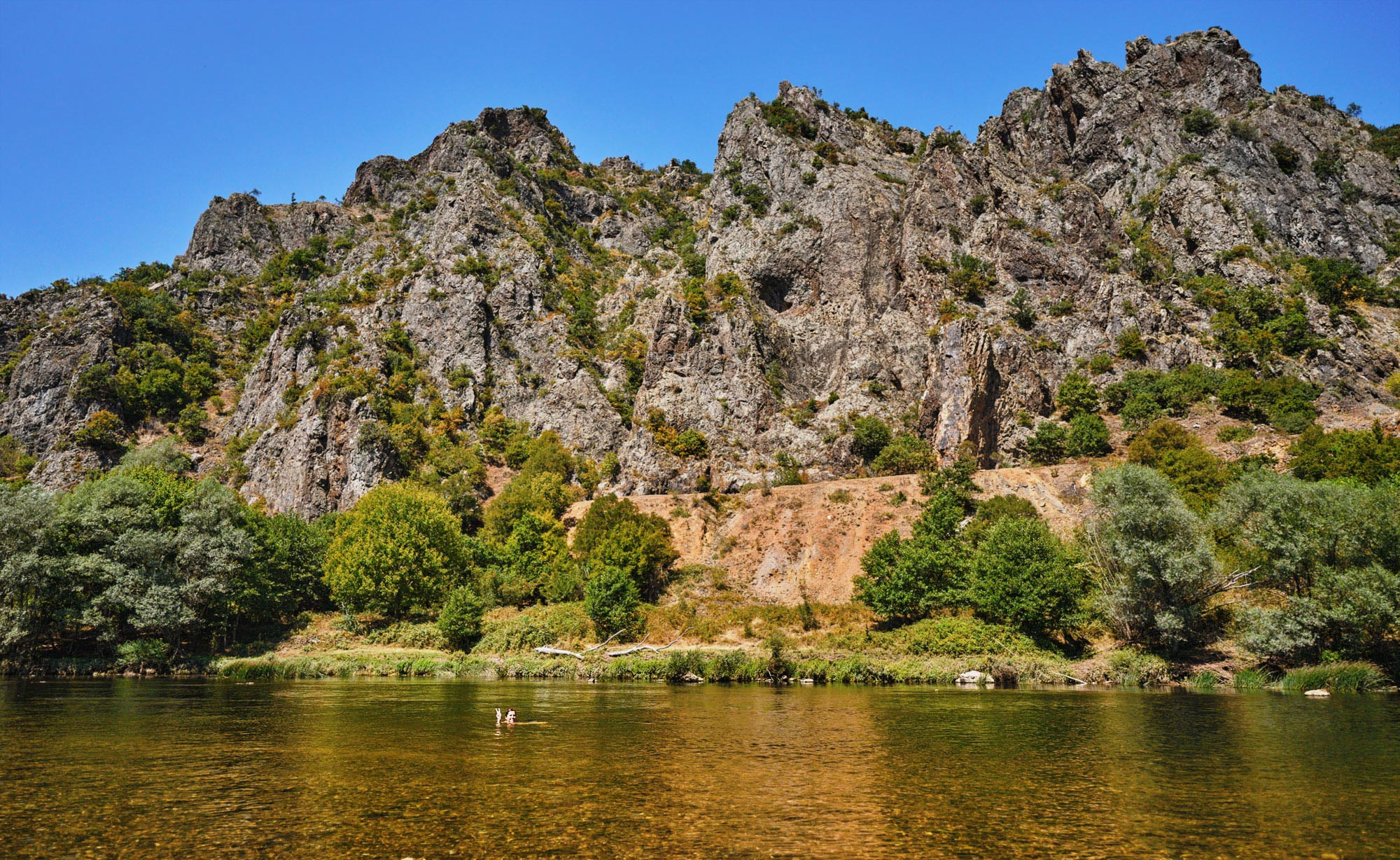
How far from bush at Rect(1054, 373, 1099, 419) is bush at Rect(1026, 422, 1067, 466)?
5.62m

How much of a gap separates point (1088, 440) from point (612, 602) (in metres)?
51.3

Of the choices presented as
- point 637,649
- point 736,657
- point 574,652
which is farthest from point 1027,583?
point 574,652

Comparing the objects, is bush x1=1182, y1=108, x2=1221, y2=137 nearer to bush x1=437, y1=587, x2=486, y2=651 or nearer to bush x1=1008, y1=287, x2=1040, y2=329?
bush x1=1008, y1=287, x2=1040, y2=329

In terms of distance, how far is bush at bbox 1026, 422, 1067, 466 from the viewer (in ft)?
269

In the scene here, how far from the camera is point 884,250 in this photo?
108875mm

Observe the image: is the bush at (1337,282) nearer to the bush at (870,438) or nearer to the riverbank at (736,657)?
the bush at (870,438)

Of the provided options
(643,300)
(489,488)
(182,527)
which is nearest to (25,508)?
(182,527)

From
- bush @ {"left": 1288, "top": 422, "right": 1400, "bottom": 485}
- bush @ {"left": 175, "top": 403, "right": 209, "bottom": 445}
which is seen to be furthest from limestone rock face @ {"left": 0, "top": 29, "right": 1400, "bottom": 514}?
bush @ {"left": 1288, "top": 422, "right": 1400, "bottom": 485}

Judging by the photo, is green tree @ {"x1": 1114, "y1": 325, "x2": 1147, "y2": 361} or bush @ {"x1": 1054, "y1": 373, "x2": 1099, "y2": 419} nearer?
bush @ {"x1": 1054, "y1": 373, "x2": 1099, "y2": 419}

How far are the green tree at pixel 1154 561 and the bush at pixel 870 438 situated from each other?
3951 cm

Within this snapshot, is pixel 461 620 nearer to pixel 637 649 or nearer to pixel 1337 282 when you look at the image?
pixel 637 649

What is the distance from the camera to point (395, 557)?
6588cm

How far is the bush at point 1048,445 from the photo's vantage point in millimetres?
82062

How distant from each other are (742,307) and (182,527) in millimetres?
66422
